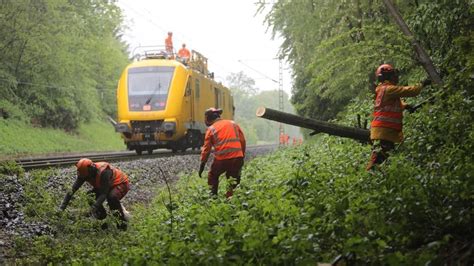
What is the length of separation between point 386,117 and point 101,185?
3954 mm

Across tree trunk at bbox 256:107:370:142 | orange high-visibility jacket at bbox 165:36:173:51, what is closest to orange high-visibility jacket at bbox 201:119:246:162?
tree trunk at bbox 256:107:370:142

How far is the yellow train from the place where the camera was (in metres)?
17.5

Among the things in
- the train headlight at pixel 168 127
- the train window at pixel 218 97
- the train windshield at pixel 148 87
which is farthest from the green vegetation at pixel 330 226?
the train window at pixel 218 97

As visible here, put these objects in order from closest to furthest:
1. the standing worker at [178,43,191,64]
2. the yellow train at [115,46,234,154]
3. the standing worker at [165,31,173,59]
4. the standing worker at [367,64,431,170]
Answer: the standing worker at [367,64,431,170] → the yellow train at [115,46,234,154] → the standing worker at [165,31,173,59] → the standing worker at [178,43,191,64]

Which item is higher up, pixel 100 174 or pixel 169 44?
pixel 169 44

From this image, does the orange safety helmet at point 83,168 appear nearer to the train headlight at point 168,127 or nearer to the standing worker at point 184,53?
the train headlight at point 168,127

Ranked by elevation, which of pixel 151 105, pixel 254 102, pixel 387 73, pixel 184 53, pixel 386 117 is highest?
pixel 254 102

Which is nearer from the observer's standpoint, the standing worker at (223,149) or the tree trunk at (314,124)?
the tree trunk at (314,124)

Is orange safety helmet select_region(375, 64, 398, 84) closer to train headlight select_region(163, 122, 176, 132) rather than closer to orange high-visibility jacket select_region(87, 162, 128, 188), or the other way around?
orange high-visibility jacket select_region(87, 162, 128, 188)

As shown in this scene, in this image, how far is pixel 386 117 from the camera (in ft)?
20.9

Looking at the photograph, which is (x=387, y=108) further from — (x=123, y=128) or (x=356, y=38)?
(x=123, y=128)

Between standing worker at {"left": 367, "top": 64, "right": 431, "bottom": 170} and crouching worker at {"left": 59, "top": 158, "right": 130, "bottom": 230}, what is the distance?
11.4ft

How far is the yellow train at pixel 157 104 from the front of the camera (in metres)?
17.5

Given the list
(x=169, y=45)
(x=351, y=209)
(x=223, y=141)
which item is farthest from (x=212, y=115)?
(x=169, y=45)
